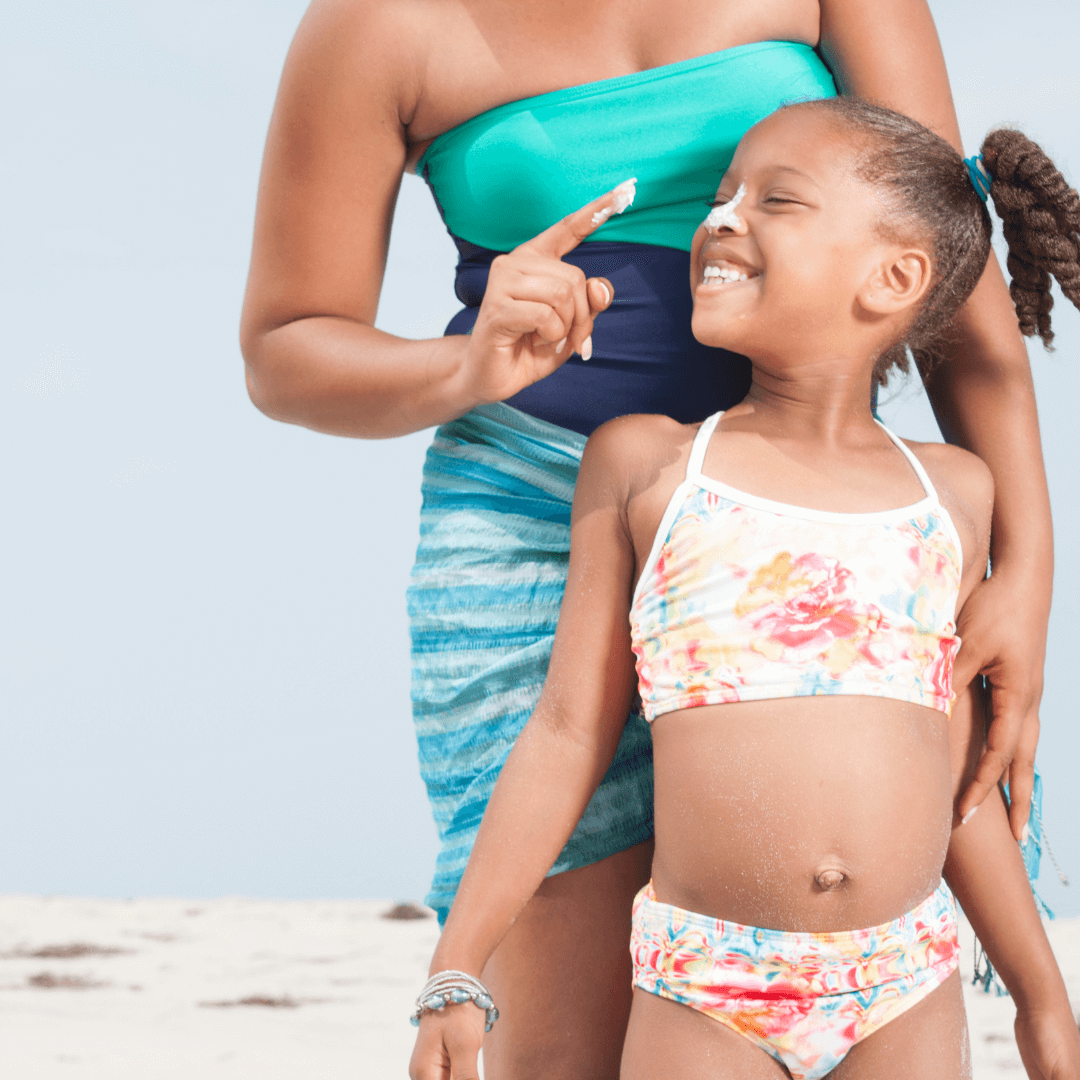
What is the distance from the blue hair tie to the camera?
135 centimetres

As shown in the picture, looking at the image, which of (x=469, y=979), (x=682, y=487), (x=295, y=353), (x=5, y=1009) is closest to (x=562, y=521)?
(x=682, y=487)

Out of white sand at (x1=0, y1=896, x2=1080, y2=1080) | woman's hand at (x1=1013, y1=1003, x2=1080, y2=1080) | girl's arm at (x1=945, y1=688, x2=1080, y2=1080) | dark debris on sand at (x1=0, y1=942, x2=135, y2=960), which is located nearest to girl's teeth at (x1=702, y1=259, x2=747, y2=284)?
girl's arm at (x1=945, y1=688, x2=1080, y2=1080)

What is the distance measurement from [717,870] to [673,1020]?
135mm

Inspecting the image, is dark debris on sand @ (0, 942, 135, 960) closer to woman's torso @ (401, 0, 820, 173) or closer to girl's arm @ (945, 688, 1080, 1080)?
girl's arm @ (945, 688, 1080, 1080)

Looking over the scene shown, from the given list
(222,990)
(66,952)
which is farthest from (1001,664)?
(66,952)

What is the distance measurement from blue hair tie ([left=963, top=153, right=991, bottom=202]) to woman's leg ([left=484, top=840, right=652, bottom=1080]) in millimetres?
764

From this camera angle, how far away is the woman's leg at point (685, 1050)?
115 cm

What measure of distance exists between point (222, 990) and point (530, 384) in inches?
112

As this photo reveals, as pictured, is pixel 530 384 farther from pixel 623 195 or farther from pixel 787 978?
pixel 787 978

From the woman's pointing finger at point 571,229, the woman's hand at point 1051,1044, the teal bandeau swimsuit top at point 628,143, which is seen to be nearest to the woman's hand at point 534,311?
the woman's pointing finger at point 571,229

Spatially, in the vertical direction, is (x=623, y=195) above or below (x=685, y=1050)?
above

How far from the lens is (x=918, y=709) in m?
1.22

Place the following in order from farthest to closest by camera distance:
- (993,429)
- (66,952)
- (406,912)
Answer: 1. (406,912)
2. (66,952)
3. (993,429)

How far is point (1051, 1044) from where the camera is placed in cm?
131
